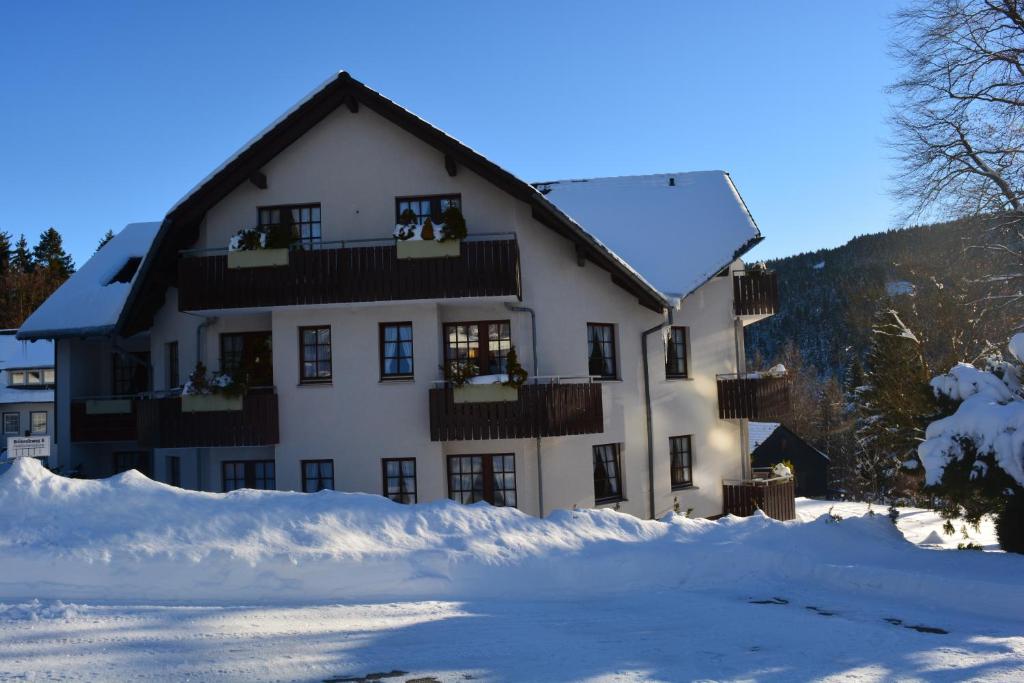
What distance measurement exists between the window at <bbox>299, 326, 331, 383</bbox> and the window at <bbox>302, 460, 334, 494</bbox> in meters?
1.86

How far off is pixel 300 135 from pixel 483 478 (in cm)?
887

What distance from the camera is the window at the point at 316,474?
1989 centimetres

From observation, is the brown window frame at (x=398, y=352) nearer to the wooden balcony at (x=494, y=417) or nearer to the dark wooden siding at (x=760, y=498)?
the wooden balcony at (x=494, y=417)

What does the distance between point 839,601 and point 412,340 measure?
11018 mm

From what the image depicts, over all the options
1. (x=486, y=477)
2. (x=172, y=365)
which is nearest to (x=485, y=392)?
(x=486, y=477)

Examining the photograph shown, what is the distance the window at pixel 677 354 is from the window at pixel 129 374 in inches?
567

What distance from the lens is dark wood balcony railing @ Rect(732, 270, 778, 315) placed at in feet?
81.3

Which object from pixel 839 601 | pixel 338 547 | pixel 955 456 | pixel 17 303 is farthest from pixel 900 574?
pixel 17 303

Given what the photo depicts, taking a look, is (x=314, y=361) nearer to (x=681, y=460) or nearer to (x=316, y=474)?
(x=316, y=474)

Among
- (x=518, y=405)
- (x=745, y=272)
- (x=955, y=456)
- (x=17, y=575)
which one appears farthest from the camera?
(x=745, y=272)

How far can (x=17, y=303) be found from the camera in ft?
221

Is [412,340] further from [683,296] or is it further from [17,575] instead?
[17,575]

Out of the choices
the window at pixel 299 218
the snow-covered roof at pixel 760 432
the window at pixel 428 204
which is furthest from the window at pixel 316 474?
the snow-covered roof at pixel 760 432

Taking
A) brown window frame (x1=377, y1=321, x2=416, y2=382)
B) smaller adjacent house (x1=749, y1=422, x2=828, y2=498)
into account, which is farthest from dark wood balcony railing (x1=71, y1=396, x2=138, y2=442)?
smaller adjacent house (x1=749, y1=422, x2=828, y2=498)
